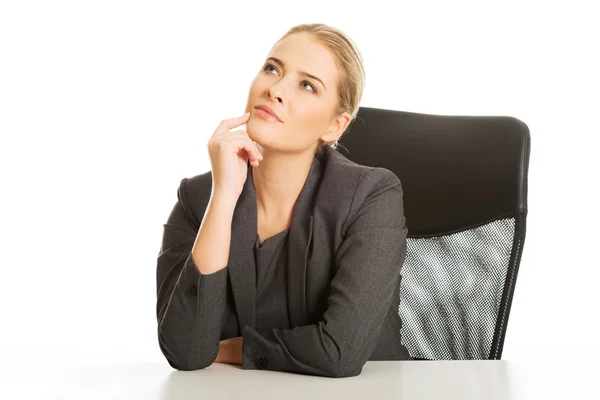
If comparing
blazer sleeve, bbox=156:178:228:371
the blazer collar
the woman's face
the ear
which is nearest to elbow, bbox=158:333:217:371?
blazer sleeve, bbox=156:178:228:371

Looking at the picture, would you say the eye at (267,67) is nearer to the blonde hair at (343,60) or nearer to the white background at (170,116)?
the blonde hair at (343,60)

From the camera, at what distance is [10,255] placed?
4270 mm

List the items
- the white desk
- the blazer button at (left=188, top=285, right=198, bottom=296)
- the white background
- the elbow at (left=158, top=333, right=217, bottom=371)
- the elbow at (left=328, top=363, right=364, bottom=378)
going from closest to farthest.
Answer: the white desk
the elbow at (left=328, top=363, right=364, bottom=378)
the elbow at (left=158, top=333, right=217, bottom=371)
the blazer button at (left=188, top=285, right=198, bottom=296)
the white background

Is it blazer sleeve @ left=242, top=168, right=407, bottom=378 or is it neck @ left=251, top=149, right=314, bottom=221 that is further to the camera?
neck @ left=251, top=149, right=314, bottom=221

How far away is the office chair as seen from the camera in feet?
7.44

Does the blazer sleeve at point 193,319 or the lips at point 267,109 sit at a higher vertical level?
the lips at point 267,109

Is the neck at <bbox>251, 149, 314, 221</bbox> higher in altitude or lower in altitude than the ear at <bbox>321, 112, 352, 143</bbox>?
lower

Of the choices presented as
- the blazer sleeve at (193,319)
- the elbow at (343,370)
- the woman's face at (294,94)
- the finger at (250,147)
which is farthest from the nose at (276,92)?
the elbow at (343,370)

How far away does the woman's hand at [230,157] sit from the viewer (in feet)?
6.82

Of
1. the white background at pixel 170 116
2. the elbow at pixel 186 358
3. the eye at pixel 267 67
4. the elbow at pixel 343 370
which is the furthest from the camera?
the white background at pixel 170 116

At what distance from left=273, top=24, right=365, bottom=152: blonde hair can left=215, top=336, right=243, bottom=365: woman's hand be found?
0.65 meters

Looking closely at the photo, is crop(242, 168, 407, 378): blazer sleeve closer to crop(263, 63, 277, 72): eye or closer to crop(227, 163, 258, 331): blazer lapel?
crop(227, 163, 258, 331): blazer lapel

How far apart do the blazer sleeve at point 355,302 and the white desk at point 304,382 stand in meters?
0.05

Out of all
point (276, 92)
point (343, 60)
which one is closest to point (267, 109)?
point (276, 92)
